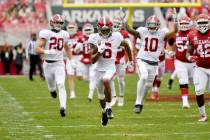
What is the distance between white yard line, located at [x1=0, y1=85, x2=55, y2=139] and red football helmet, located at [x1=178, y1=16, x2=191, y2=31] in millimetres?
2990

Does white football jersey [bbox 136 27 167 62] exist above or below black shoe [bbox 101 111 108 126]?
above

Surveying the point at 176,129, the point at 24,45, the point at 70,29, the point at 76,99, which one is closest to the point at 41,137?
the point at 176,129

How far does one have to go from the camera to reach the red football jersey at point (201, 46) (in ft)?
33.2

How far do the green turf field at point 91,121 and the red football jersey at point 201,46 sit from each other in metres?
0.84

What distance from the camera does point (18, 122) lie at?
10445 millimetres

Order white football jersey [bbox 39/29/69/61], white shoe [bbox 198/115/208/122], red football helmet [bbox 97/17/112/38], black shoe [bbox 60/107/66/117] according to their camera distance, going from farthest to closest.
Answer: white football jersey [bbox 39/29/69/61], black shoe [bbox 60/107/66/117], white shoe [bbox 198/115/208/122], red football helmet [bbox 97/17/112/38]

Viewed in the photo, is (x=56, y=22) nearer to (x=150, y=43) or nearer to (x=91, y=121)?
(x=150, y=43)

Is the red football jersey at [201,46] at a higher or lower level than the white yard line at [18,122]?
higher

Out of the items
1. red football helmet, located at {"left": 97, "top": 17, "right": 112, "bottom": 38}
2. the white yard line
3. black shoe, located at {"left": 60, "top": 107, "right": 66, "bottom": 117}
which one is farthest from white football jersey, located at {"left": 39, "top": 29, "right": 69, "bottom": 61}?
red football helmet, located at {"left": 97, "top": 17, "right": 112, "bottom": 38}

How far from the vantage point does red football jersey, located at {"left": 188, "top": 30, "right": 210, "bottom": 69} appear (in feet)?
33.2

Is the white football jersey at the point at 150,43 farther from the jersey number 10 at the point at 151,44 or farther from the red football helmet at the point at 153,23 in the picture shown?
the red football helmet at the point at 153,23

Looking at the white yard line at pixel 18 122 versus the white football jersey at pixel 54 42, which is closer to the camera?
the white yard line at pixel 18 122

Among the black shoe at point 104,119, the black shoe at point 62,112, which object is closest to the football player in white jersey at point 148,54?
the black shoe at point 62,112

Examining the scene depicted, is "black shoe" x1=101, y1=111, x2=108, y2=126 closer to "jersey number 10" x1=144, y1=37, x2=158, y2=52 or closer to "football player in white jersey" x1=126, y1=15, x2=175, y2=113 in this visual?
"football player in white jersey" x1=126, y1=15, x2=175, y2=113
